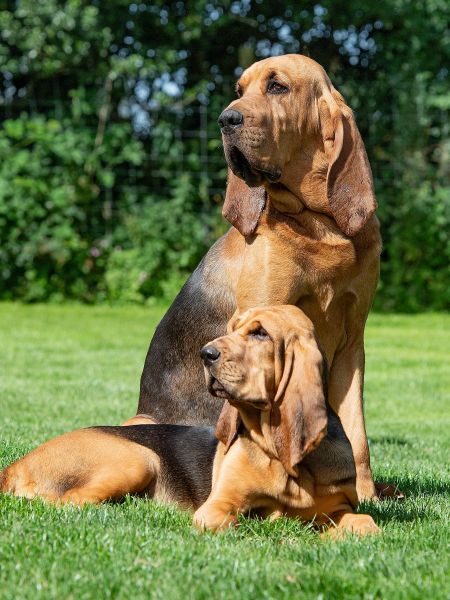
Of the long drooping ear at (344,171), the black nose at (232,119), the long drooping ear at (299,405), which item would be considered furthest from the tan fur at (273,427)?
the black nose at (232,119)

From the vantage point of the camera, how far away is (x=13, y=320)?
13734 millimetres

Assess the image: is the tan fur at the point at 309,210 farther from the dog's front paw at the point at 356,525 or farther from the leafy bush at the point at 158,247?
the leafy bush at the point at 158,247

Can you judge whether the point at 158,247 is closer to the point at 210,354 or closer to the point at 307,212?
the point at 307,212

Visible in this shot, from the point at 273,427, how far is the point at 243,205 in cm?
138

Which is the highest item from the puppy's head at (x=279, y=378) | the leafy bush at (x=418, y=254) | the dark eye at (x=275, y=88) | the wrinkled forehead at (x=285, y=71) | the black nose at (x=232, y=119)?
the wrinkled forehead at (x=285, y=71)

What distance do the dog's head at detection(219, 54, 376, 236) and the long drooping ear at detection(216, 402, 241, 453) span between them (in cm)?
105

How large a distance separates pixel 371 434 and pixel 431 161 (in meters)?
8.87

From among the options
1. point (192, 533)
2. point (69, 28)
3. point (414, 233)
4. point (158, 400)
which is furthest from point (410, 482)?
point (69, 28)

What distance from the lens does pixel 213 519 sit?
13.9 feet

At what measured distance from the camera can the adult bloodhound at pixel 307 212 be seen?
496 centimetres

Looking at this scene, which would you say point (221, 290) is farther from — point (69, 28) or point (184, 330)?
point (69, 28)

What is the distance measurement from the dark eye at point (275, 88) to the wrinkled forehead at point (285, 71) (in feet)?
0.08

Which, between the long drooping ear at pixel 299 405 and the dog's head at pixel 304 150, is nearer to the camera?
the long drooping ear at pixel 299 405

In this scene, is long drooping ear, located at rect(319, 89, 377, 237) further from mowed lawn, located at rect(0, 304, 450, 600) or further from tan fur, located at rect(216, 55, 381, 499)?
mowed lawn, located at rect(0, 304, 450, 600)
